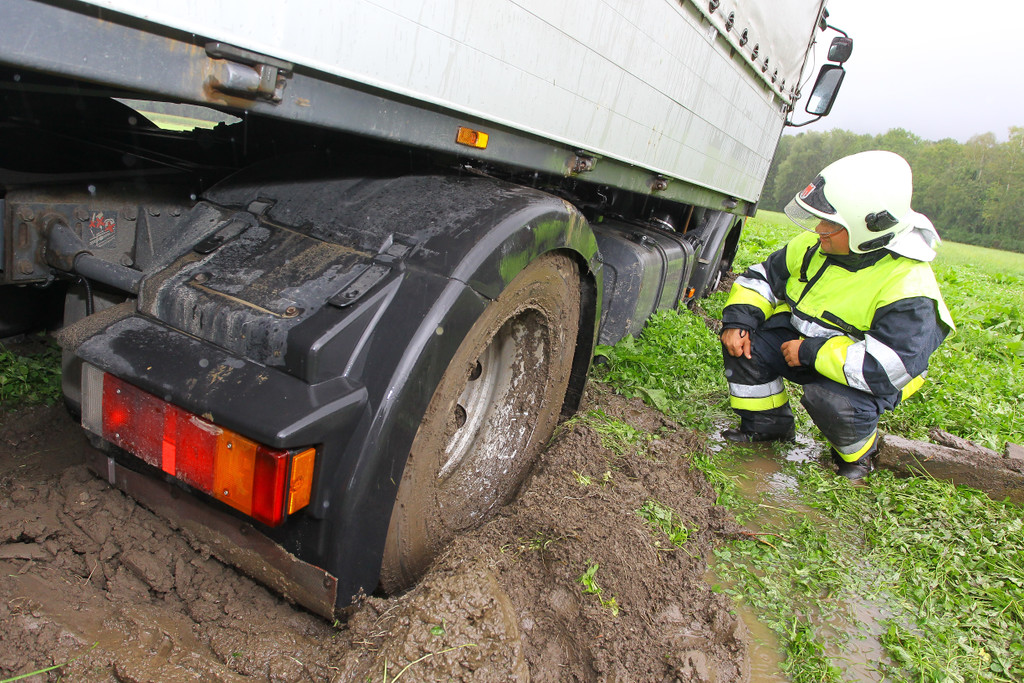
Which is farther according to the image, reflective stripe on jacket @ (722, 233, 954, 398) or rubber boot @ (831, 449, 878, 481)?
rubber boot @ (831, 449, 878, 481)

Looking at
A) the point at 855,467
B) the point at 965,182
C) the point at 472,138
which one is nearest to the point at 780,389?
the point at 855,467

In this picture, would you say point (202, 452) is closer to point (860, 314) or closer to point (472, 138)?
point (472, 138)

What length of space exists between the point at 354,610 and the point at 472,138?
51.0 inches

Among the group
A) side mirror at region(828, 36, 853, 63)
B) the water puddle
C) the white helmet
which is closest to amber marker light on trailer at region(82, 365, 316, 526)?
the water puddle

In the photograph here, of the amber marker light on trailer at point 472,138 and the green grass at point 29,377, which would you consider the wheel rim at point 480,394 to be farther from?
the green grass at point 29,377

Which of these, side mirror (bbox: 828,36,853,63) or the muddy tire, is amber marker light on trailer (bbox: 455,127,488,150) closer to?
the muddy tire

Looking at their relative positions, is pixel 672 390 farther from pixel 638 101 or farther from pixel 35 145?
pixel 35 145

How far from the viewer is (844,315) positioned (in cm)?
334

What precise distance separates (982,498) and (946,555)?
712mm

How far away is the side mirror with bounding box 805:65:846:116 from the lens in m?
5.82

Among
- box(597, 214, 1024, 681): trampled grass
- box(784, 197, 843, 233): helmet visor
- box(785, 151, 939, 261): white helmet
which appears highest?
box(785, 151, 939, 261): white helmet

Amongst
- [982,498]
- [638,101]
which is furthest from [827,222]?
[982,498]

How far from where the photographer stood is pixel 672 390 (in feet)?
13.2

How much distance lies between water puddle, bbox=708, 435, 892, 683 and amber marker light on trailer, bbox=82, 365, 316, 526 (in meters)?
1.56
